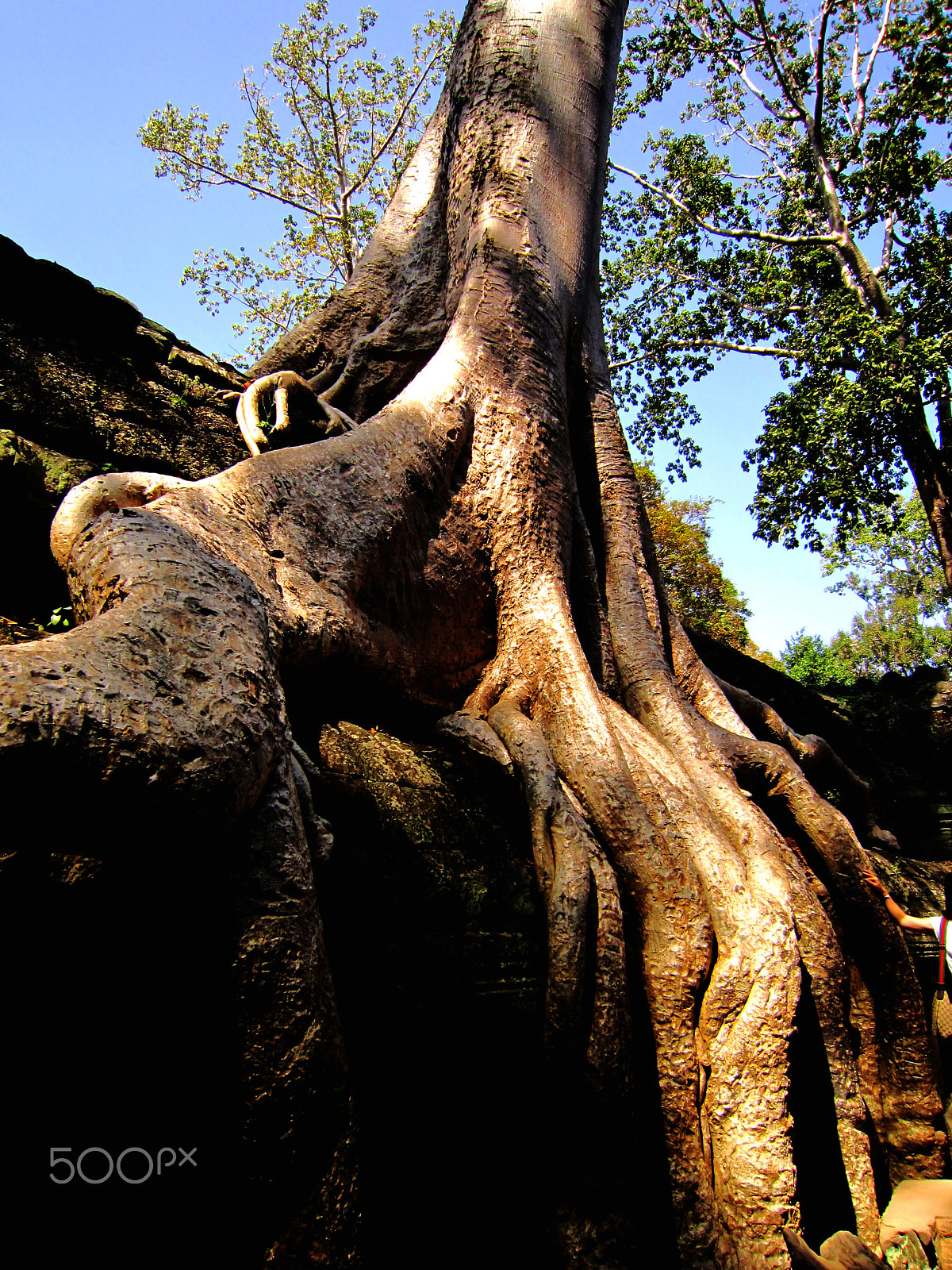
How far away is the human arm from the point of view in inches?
104

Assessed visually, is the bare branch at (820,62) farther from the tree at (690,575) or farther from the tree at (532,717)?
the tree at (690,575)

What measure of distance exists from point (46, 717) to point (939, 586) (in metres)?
30.5

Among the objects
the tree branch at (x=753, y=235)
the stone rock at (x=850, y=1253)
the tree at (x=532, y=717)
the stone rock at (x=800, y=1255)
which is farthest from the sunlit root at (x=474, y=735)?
the tree branch at (x=753, y=235)

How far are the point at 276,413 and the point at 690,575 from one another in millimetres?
15581

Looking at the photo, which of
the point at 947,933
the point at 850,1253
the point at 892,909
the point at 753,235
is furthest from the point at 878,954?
the point at 753,235

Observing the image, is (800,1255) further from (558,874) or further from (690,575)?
(690,575)

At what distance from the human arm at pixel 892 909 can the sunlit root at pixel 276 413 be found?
252 cm

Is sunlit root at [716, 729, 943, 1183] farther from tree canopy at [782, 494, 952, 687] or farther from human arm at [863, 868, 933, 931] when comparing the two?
tree canopy at [782, 494, 952, 687]

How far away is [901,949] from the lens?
262cm

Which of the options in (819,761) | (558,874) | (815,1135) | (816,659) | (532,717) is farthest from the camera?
(816,659)

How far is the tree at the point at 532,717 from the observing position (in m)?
1.20

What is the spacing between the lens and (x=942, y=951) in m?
2.74

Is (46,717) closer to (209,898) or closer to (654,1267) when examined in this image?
(209,898)

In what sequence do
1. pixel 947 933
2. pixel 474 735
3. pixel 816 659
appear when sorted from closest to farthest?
pixel 474 735, pixel 947 933, pixel 816 659
